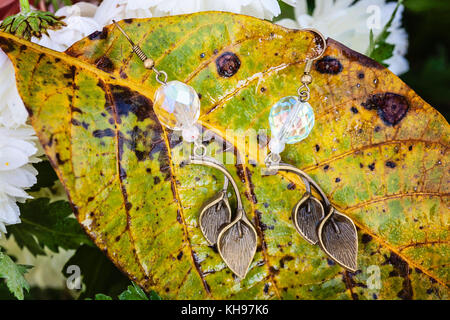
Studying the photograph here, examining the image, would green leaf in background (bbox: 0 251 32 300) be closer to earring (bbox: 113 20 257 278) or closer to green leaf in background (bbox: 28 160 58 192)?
green leaf in background (bbox: 28 160 58 192)

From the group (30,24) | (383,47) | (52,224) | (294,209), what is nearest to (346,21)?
(383,47)

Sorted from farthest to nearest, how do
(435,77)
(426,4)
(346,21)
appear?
(435,77)
(426,4)
(346,21)

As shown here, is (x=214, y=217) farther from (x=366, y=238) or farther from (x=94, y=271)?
(x=94, y=271)

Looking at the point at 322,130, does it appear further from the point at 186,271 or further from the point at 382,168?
the point at 186,271

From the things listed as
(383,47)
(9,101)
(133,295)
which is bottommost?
(133,295)

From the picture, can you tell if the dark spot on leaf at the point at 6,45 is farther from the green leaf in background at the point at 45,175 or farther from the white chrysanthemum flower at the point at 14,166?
the green leaf in background at the point at 45,175

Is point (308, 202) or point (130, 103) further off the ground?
point (130, 103)

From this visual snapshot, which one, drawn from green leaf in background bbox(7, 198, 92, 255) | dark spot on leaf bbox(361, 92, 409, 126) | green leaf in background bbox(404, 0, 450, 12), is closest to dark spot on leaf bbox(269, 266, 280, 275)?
dark spot on leaf bbox(361, 92, 409, 126)
